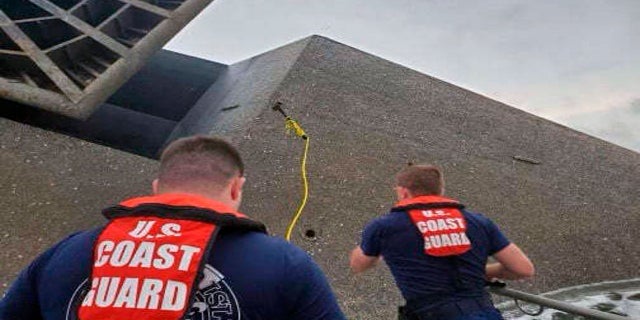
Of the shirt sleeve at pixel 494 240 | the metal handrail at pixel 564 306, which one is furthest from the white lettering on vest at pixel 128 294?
the metal handrail at pixel 564 306

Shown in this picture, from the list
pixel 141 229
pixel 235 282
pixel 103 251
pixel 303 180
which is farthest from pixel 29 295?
pixel 303 180

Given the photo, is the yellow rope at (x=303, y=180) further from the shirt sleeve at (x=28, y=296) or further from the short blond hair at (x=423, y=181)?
the shirt sleeve at (x=28, y=296)

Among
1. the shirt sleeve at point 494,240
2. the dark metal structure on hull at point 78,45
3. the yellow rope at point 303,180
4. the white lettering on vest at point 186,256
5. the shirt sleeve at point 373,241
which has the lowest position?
the dark metal structure on hull at point 78,45

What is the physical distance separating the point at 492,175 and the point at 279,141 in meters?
3.70

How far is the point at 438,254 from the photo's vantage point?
9.02 ft

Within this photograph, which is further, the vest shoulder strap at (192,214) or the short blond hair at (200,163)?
the short blond hair at (200,163)

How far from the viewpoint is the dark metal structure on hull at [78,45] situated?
21.3ft

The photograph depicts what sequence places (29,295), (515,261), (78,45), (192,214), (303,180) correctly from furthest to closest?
1. (78,45)
2. (303,180)
3. (515,261)
4. (29,295)
5. (192,214)

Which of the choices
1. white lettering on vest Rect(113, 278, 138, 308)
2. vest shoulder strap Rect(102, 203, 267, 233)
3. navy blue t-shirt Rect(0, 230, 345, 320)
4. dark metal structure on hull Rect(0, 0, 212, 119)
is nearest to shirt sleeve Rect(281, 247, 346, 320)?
navy blue t-shirt Rect(0, 230, 345, 320)

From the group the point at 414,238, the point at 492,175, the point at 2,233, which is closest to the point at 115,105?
the point at 2,233

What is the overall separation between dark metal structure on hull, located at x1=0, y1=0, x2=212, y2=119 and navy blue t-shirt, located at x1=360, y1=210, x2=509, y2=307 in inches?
204

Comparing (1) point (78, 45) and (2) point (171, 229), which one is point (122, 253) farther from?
(1) point (78, 45)

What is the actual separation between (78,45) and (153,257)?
25.4ft

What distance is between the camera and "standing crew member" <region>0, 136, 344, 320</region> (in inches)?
49.6
